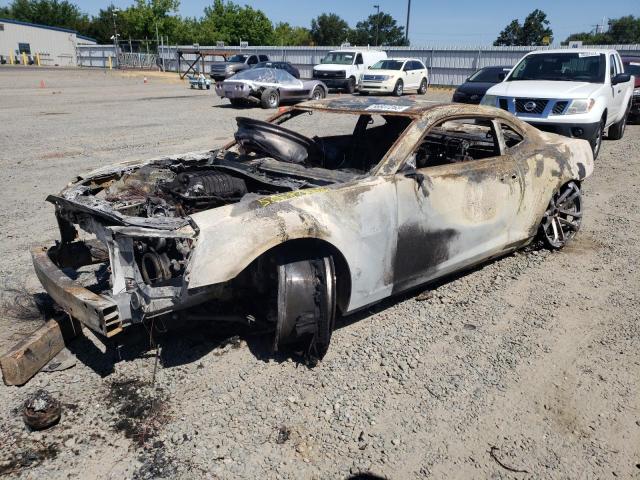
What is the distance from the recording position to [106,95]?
22.5 meters

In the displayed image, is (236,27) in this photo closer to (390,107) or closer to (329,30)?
(329,30)

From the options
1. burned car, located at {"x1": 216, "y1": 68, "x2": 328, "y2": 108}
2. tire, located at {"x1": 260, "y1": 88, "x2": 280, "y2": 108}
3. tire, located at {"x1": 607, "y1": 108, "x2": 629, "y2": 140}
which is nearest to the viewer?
tire, located at {"x1": 607, "y1": 108, "x2": 629, "y2": 140}

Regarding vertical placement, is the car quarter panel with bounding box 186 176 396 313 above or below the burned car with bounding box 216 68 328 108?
below

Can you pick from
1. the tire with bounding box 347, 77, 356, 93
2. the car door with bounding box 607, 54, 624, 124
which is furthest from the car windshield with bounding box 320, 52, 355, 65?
the car door with bounding box 607, 54, 624, 124

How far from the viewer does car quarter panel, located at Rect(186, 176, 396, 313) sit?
9.56ft

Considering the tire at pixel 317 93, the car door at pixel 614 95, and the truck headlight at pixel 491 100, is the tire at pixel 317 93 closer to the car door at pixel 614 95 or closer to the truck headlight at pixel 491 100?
the truck headlight at pixel 491 100

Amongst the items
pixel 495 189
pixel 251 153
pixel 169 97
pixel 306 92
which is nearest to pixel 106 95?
pixel 169 97

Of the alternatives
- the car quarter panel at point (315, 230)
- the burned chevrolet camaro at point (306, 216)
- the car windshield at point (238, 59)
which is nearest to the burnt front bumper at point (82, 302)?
the burned chevrolet camaro at point (306, 216)

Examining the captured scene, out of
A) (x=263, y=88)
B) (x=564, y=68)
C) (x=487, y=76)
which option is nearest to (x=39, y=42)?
(x=263, y=88)

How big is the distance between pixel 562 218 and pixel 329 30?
304 ft

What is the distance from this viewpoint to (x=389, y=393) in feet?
10.4

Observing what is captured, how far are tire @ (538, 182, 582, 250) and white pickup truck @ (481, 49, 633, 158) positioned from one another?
391cm

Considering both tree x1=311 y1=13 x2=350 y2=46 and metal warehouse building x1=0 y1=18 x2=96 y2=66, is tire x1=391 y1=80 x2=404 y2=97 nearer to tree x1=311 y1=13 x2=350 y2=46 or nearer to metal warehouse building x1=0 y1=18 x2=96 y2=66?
metal warehouse building x1=0 y1=18 x2=96 y2=66

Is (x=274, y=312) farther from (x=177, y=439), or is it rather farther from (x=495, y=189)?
(x=495, y=189)
